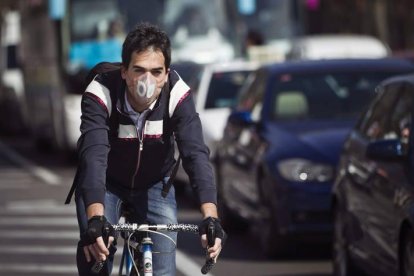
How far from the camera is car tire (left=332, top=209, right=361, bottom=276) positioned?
1098 cm

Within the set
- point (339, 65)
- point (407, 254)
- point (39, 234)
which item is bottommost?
point (39, 234)

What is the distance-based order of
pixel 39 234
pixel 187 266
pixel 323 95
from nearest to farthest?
pixel 187 266 → pixel 323 95 → pixel 39 234

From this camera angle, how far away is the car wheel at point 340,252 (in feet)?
36.0

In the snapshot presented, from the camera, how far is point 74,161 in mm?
28062

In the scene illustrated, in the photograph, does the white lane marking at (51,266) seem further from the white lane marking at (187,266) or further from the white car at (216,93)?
the white car at (216,93)

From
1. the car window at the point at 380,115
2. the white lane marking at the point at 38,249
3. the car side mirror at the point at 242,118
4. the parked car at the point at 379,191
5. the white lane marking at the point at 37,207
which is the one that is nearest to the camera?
the parked car at the point at 379,191

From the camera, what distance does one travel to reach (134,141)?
6910 mm

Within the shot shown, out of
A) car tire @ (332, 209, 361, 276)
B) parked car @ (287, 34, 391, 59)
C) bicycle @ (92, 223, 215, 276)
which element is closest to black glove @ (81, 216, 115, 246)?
bicycle @ (92, 223, 215, 276)

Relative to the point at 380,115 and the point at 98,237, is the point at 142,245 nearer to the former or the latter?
the point at 98,237

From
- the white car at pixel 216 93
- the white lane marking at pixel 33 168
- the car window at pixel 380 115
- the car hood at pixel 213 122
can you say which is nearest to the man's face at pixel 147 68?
the car window at pixel 380 115

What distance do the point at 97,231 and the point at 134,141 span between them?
2.83ft

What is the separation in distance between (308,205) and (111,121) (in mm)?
5743

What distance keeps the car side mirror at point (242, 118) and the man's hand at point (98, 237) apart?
7.62m

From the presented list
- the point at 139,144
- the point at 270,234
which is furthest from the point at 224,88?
the point at 139,144
